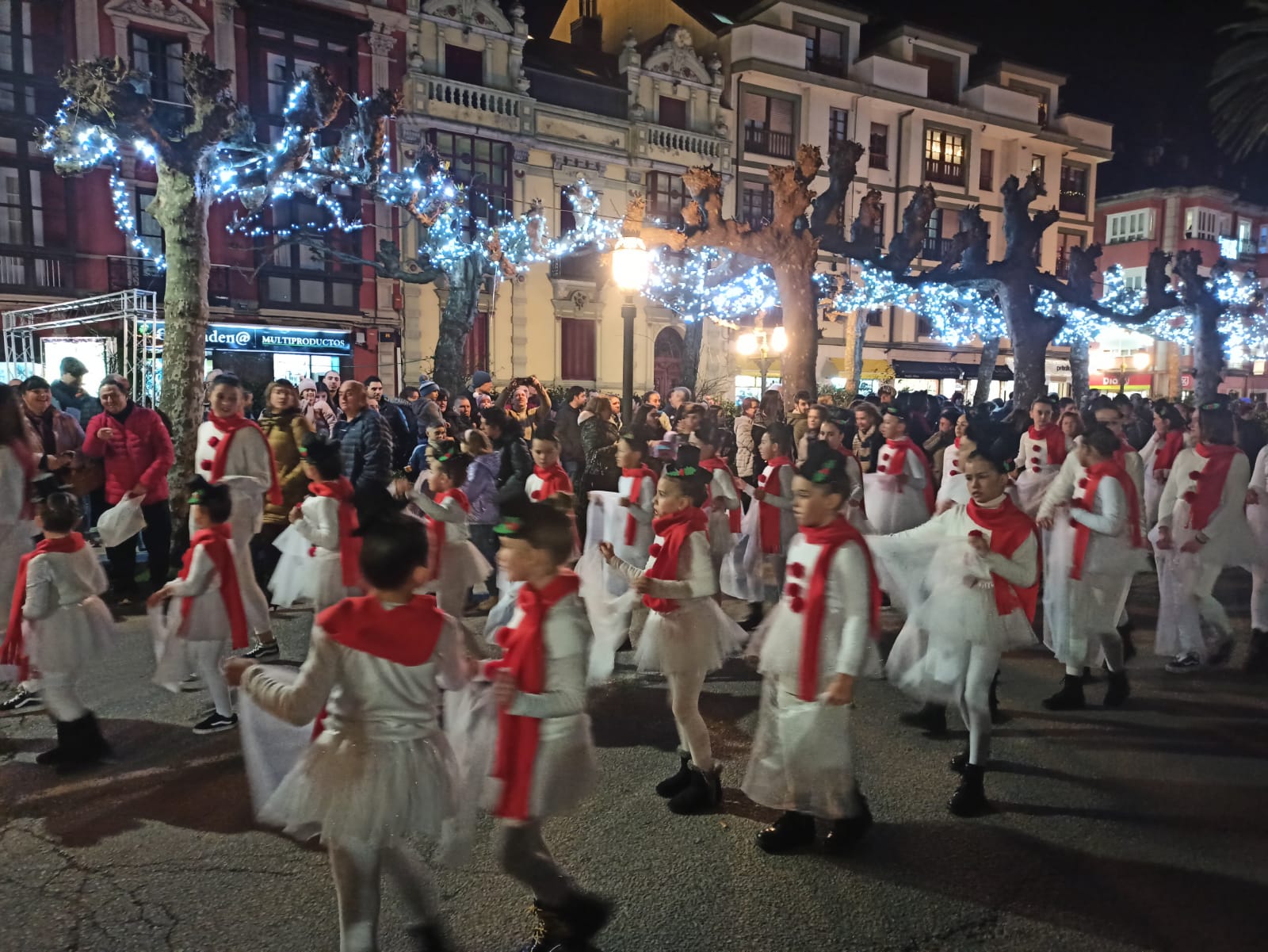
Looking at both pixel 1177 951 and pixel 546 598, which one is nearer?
pixel 546 598

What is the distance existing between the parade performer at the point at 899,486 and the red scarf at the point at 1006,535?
336 cm

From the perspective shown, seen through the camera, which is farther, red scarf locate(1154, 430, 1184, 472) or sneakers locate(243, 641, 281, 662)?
red scarf locate(1154, 430, 1184, 472)

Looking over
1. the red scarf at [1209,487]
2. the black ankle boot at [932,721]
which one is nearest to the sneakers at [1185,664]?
the red scarf at [1209,487]

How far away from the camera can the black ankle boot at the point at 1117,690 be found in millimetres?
5637

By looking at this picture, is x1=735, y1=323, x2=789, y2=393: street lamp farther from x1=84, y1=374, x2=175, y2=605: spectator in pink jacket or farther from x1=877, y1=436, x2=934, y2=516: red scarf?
x1=84, y1=374, x2=175, y2=605: spectator in pink jacket

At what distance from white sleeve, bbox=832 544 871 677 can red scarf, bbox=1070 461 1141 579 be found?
2780 mm

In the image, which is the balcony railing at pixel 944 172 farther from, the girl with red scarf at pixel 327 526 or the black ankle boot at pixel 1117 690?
the girl with red scarf at pixel 327 526

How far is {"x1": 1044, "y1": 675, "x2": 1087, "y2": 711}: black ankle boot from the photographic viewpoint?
5578 millimetres

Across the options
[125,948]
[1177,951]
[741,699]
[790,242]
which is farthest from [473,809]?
[790,242]

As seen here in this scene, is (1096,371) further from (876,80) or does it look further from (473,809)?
(473,809)

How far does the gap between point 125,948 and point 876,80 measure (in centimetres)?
3665

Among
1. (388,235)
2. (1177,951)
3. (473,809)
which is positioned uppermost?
(388,235)

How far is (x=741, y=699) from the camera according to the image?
18.7 feet

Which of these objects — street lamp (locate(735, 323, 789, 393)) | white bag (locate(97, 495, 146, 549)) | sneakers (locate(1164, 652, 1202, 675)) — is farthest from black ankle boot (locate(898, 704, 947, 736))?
street lamp (locate(735, 323, 789, 393))
